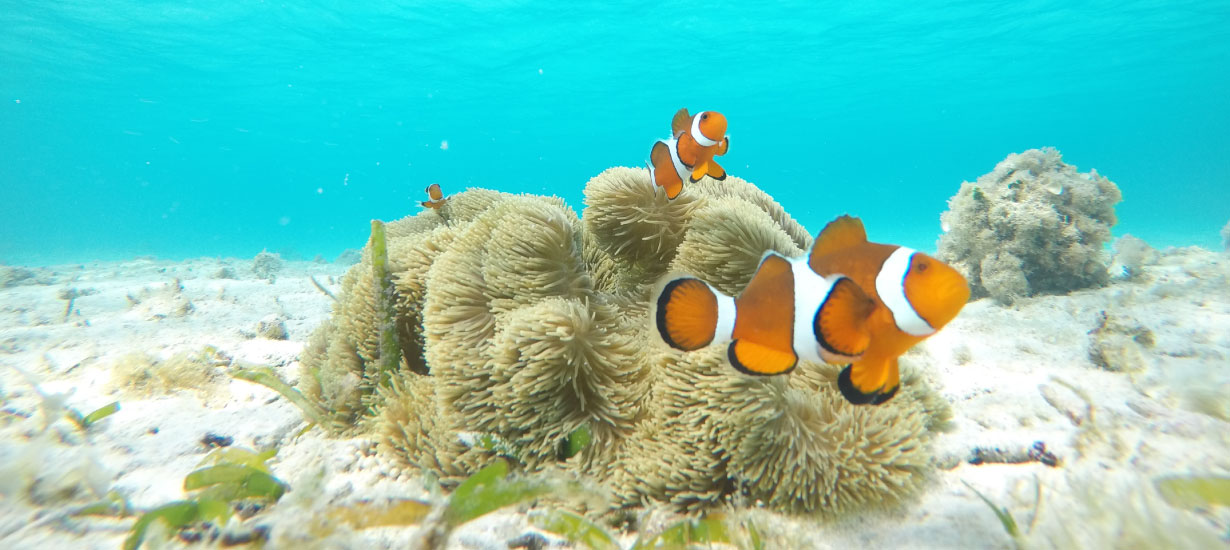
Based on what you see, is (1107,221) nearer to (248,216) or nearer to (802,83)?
(802,83)

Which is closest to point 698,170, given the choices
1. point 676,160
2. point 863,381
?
point 676,160

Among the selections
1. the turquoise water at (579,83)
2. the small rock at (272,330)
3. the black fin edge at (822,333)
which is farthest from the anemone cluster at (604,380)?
the turquoise water at (579,83)

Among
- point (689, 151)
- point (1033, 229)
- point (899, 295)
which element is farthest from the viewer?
point (1033, 229)

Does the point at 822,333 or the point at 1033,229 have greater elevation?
the point at 1033,229

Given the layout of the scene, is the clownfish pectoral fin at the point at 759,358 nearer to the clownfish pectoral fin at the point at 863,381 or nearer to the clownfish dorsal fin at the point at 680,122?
the clownfish pectoral fin at the point at 863,381

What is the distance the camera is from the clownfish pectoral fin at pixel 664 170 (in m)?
1.84

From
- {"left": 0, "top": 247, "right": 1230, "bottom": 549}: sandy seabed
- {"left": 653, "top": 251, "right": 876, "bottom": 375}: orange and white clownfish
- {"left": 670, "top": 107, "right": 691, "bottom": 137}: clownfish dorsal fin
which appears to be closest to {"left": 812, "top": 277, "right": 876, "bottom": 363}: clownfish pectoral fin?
{"left": 653, "top": 251, "right": 876, "bottom": 375}: orange and white clownfish

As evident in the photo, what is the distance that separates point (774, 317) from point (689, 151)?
38.3 inches

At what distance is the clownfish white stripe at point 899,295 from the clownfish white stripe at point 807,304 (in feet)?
0.32

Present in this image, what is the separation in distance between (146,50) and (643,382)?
39.9m

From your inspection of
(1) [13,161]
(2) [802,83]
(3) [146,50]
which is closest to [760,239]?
(3) [146,50]

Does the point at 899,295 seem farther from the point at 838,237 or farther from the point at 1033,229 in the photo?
the point at 1033,229

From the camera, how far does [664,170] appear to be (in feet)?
6.16

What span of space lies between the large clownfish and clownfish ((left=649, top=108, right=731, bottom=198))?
0.83m
